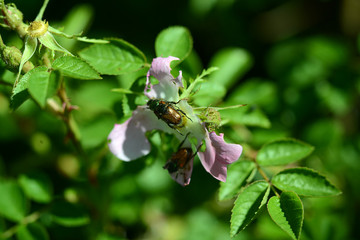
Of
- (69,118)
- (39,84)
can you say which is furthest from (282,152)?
(39,84)

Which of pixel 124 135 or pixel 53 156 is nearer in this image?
pixel 124 135

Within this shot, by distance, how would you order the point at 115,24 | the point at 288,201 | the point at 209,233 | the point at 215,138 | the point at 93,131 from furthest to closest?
the point at 115,24, the point at 209,233, the point at 93,131, the point at 288,201, the point at 215,138

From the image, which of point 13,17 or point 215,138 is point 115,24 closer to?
point 13,17

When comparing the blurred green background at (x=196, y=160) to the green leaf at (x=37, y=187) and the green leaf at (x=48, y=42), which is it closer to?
the green leaf at (x=37, y=187)

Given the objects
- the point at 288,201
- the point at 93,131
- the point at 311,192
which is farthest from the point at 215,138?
the point at 93,131

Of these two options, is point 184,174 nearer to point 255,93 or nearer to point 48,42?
point 48,42

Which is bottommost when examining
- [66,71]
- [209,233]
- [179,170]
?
[209,233]

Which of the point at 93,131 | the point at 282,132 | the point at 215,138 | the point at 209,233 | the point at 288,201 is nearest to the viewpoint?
the point at 215,138
